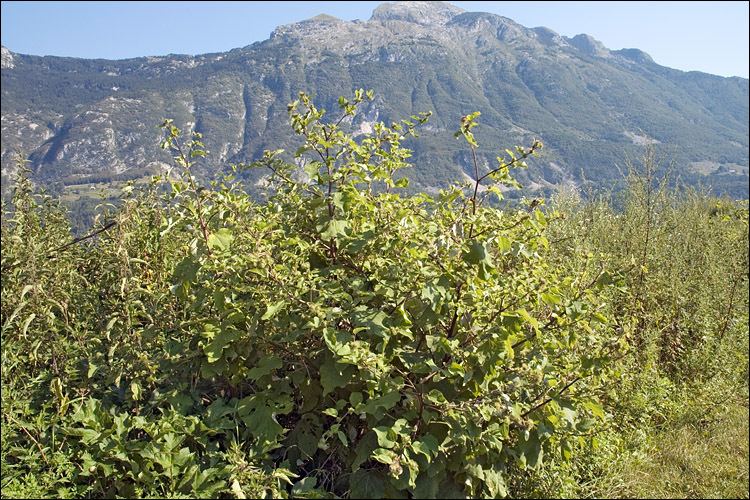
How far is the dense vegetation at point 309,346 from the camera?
2.83 metres

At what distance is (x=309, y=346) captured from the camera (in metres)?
3.30

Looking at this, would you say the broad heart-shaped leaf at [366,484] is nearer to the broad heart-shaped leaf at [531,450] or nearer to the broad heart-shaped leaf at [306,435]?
the broad heart-shaped leaf at [306,435]

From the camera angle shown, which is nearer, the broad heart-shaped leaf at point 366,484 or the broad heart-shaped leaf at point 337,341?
the broad heart-shaped leaf at point 337,341

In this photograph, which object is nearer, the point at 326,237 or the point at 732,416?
the point at 326,237

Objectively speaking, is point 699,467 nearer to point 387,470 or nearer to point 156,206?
point 387,470

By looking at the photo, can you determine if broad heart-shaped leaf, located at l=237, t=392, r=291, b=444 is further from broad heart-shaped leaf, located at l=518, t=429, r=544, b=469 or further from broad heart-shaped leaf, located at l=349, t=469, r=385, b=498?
broad heart-shaped leaf, located at l=518, t=429, r=544, b=469

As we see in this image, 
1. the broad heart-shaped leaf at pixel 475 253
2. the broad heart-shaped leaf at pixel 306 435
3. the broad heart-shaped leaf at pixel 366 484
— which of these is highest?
the broad heart-shaped leaf at pixel 475 253

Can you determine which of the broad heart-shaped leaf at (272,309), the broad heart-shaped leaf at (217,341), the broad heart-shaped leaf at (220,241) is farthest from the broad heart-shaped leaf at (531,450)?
the broad heart-shaped leaf at (220,241)

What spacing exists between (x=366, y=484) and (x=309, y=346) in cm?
91

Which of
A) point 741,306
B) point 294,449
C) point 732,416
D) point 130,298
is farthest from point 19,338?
point 741,306

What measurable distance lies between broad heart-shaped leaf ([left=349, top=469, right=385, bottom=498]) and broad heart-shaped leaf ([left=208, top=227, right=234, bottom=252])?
157 centimetres

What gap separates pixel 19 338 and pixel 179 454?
137 cm

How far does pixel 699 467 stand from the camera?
162 inches

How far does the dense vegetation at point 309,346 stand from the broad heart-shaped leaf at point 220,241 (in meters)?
0.01
